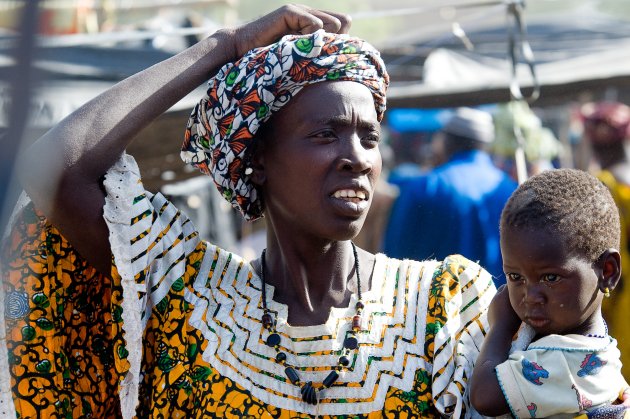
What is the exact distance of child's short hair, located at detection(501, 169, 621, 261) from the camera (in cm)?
204

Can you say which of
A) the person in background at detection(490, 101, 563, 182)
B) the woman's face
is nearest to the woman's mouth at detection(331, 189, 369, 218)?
the woman's face

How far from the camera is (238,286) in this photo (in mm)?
2547

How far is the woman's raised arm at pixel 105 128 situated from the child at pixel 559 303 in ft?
2.75

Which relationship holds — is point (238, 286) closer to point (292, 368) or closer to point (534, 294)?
point (292, 368)

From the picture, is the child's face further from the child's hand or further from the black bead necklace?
the black bead necklace

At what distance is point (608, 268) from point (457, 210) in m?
3.21

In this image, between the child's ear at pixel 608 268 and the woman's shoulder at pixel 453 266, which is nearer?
the child's ear at pixel 608 268

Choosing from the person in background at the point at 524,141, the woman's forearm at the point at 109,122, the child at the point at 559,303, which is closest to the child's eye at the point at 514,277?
the child at the point at 559,303

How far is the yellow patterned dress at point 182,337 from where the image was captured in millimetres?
2264

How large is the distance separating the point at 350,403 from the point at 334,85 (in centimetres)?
83

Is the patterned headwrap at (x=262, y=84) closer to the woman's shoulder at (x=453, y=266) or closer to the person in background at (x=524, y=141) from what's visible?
the woman's shoulder at (x=453, y=266)

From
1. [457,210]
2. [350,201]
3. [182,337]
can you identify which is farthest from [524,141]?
[182,337]

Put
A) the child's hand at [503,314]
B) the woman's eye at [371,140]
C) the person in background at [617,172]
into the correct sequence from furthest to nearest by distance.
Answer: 1. the person in background at [617,172]
2. the woman's eye at [371,140]
3. the child's hand at [503,314]

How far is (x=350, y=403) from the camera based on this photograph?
225cm
